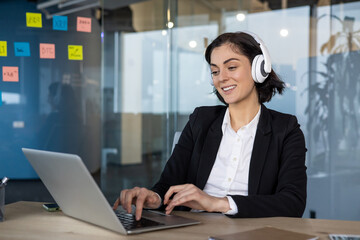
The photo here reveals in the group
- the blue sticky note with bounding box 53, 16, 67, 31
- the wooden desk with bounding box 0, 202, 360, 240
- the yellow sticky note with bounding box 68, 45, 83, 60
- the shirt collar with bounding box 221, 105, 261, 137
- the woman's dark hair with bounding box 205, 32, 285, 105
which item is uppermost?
the blue sticky note with bounding box 53, 16, 67, 31

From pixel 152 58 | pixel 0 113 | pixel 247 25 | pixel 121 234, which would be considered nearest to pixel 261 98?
pixel 121 234

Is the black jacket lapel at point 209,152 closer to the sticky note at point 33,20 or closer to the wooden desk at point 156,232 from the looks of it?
the wooden desk at point 156,232

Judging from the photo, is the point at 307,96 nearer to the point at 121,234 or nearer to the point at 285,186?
the point at 285,186

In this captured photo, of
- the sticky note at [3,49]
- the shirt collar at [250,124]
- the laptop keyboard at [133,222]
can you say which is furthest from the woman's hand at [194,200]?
the sticky note at [3,49]

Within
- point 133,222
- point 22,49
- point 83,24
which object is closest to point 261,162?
point 133,222

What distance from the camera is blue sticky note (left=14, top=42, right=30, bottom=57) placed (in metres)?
4.32

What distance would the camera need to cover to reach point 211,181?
6.13 ft

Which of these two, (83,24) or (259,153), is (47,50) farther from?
(259,153)

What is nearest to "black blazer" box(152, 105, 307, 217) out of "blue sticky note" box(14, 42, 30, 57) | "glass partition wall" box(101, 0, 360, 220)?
"glass partition wall" box(101, 0, 360, 220)

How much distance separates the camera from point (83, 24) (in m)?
4.70

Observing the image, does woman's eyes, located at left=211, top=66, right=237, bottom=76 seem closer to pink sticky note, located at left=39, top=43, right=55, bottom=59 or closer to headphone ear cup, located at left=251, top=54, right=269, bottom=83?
headphone ear cup, located at left=251, top=54, right=269, bottom=83

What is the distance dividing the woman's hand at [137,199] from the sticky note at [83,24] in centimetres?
336

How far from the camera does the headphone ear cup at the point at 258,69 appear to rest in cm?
189

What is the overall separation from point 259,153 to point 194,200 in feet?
1.54
